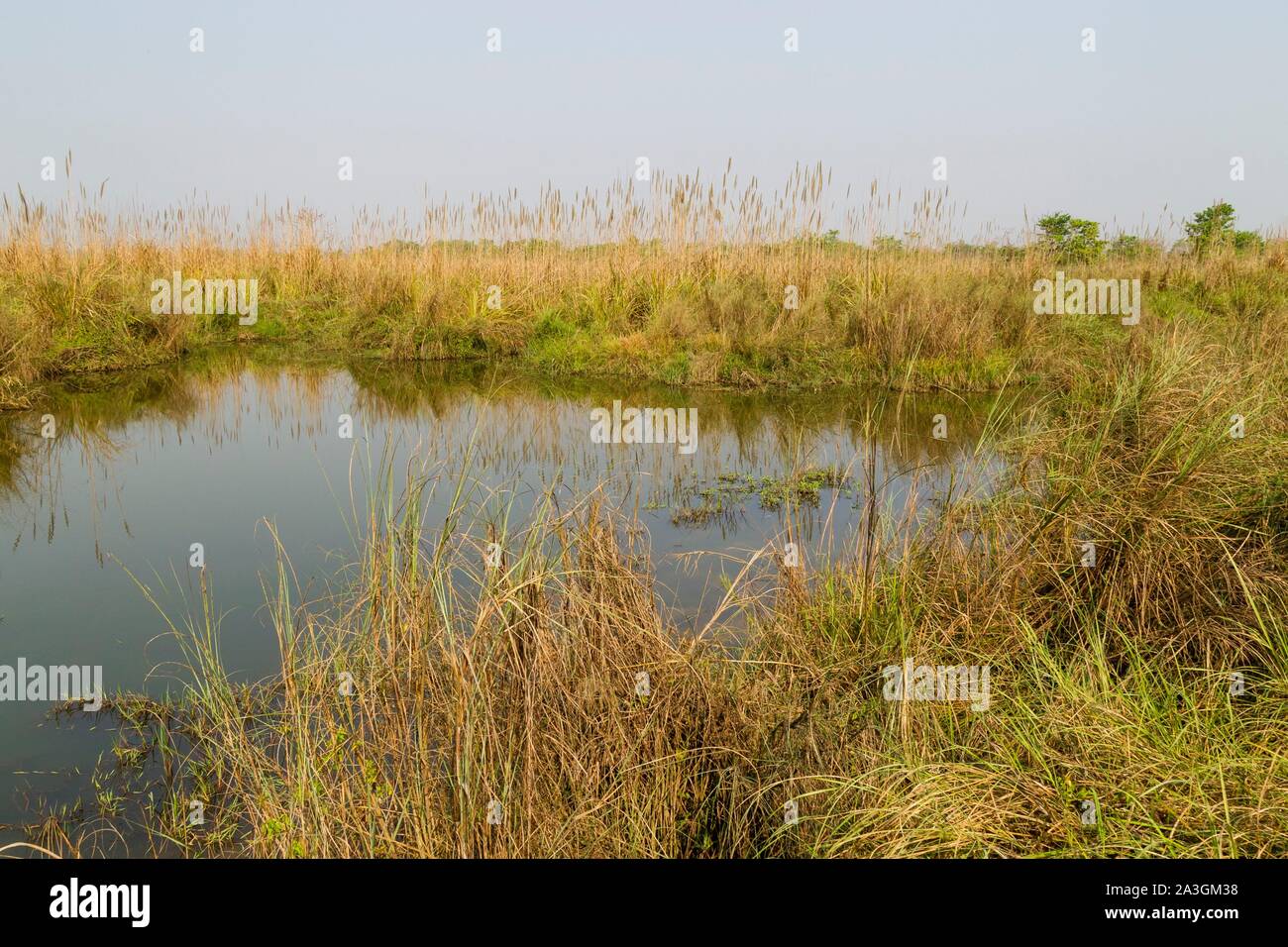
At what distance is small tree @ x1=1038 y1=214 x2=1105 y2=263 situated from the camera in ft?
45.6

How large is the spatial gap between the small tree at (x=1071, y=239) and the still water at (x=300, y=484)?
6.08 metres

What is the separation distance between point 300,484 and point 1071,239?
18.3 metres

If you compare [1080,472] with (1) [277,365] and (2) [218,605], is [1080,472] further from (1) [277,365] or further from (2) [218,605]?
(1) [277,365]

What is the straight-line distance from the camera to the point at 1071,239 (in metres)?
19.5

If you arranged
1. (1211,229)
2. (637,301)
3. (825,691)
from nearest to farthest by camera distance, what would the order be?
(825,691)
(637,301)
(1211,229)

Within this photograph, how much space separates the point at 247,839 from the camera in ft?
8.48

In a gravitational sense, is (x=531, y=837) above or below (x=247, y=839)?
above

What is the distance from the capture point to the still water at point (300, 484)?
358cm

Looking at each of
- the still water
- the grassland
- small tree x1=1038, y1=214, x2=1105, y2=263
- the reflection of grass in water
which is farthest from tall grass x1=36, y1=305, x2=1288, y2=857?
small tree x1=1038, y1=214, x2=1105, y2=263

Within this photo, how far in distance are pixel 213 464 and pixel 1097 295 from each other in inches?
399

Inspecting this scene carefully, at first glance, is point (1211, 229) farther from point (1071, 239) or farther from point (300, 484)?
point (300, 484)

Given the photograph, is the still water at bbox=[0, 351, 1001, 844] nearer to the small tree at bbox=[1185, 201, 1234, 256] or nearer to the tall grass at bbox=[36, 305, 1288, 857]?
the tall grass at bbox=[36, 305, 1288, 857]

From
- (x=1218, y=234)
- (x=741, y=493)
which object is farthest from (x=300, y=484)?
(x=1218, y=234)
